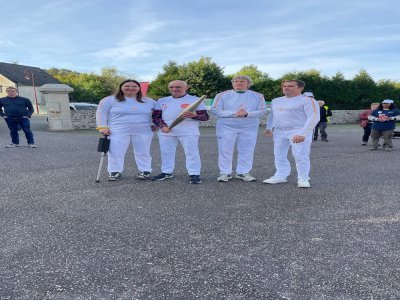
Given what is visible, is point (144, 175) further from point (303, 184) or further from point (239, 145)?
point (303, 184)

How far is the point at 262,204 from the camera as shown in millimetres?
4410

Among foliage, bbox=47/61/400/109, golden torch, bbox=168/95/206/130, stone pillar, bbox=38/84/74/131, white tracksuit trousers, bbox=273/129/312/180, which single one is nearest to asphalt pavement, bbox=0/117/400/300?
white tracksuit trousers, bbox=273/129/312/180

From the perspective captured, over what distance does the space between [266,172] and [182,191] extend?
7.57ft

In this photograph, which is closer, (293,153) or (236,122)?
(293,153)

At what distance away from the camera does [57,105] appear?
52.7 feet

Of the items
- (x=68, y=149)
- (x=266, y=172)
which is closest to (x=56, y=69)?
(x=68, y=149)

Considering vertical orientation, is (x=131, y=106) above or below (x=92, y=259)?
above

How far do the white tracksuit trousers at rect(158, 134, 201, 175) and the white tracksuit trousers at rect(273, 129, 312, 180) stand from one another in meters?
1.40

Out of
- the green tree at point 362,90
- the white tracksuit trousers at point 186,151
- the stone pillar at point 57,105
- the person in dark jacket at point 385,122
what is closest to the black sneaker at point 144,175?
the white tracksuit trousers at point 186,151

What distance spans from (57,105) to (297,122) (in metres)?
13.9

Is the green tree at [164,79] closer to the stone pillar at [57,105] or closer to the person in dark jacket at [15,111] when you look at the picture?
the stone pillar at [57,105]

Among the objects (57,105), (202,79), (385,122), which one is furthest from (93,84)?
(385,122)

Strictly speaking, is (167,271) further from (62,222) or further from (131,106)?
(131,106)

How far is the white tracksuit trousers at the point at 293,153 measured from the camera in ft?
17.5
